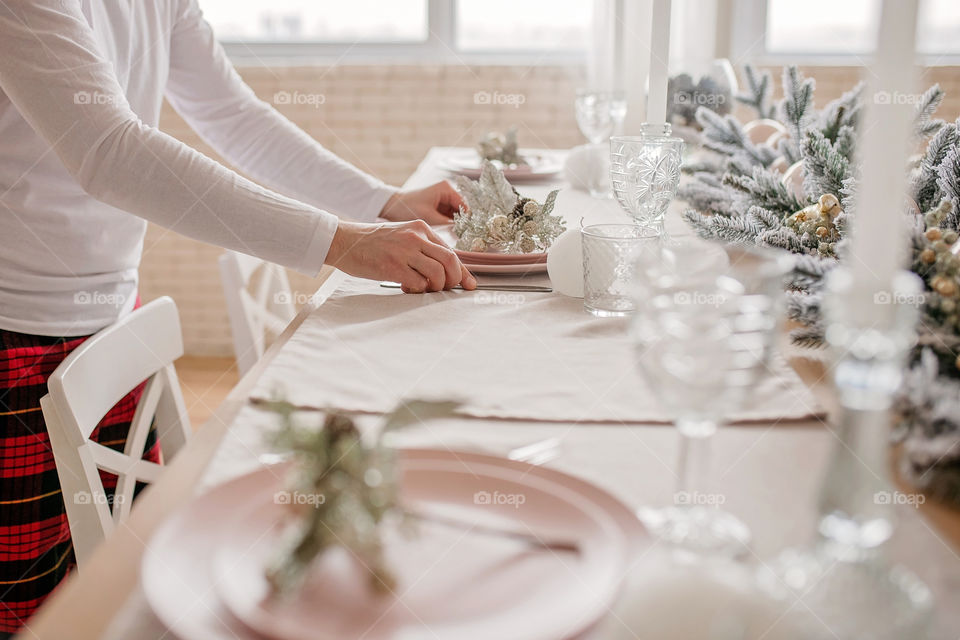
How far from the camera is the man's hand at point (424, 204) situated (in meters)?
1.57

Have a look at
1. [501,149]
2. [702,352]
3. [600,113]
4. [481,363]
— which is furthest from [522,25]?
[702,352]

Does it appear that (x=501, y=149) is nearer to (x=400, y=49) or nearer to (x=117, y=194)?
(x=117, y=194)

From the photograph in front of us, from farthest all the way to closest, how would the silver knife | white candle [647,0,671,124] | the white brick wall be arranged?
the white brick wall < white candle [647,0,671,124] < the silver knife

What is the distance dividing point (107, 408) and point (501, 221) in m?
0.58

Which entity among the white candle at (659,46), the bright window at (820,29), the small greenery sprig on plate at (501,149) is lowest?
the small greenery sprig on plate at (501,149)

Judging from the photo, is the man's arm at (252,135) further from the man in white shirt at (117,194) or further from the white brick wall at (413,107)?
the white brick wall at (413,107)

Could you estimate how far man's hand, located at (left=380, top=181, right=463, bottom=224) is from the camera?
1.57 m

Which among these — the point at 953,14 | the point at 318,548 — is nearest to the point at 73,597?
the point at 318,548

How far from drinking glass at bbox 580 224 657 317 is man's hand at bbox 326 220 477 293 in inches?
7.0

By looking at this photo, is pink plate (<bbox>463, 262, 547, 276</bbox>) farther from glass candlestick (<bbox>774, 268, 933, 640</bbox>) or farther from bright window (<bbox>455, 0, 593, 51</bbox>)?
bright window (<bbox>455, 0, 593, 51</bbox>)

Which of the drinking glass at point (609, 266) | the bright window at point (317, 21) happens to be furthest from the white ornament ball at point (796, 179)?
the bright window at point (317, 21)

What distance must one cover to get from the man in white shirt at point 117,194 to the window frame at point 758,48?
A: 2.59 metres

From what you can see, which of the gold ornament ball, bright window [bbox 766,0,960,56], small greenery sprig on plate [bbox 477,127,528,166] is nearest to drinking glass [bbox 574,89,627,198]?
small greenery sprig on plate [bbox 477,127,528,166]

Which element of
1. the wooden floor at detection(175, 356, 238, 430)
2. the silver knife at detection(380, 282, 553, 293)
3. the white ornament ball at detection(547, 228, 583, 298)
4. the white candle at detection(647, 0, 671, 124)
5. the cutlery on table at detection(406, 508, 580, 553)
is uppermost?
the white candle at detection(647, 0, 671, 124)
